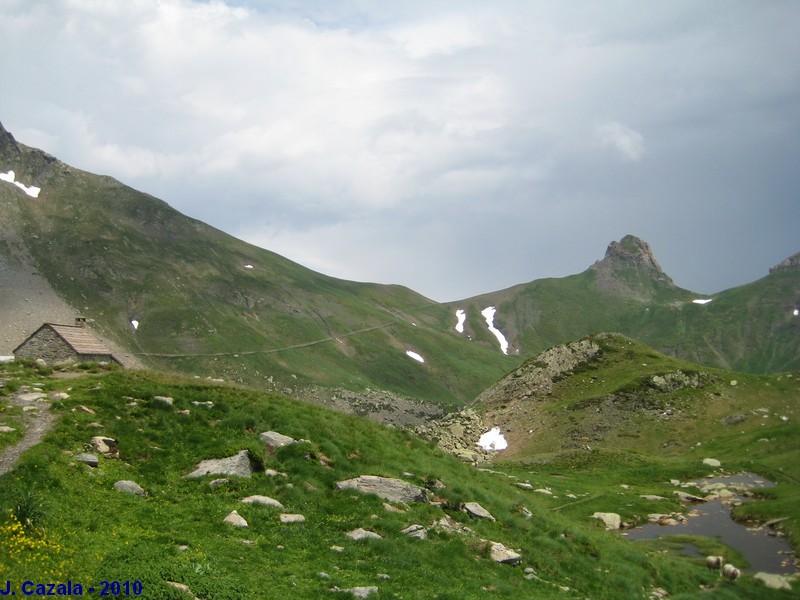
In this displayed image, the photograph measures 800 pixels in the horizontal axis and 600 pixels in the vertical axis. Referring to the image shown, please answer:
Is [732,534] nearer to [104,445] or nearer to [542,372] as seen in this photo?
[104,445]

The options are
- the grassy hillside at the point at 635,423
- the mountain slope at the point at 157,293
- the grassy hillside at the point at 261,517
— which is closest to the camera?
the grassy hillside at the point at 261,517

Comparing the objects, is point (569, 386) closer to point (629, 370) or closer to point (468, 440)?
point (629, 370)

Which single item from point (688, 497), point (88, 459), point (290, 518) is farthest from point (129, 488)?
point (688, 497)

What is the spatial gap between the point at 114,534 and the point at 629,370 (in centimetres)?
7400

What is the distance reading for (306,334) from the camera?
187250mm

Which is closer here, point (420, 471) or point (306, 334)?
point (420, 471)

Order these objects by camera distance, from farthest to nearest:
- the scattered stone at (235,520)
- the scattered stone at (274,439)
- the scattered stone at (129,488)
A: the scattered stone at (274,439) < the scattered stone at (129,488) < the scattered stone at (235,520)

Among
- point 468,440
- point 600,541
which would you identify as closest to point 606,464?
point 468,440

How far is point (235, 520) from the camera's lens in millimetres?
20109

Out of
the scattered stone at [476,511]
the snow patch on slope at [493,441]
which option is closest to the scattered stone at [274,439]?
the scattered stone at [476,511]

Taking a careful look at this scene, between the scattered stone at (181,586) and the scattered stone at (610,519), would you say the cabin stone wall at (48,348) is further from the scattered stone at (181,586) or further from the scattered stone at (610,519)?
the scattered stone at (610,519)

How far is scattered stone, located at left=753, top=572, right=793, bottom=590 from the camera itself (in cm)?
2627

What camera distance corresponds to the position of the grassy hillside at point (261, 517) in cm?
1584

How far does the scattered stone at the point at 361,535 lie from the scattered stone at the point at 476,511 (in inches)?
245
